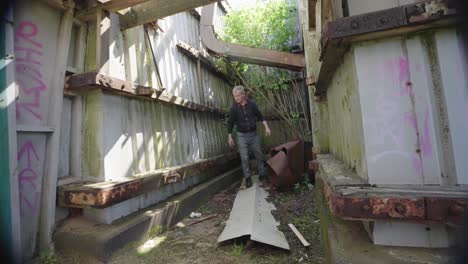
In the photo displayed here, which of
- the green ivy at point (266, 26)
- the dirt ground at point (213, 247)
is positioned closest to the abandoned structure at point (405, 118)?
the dirt ground at point (213, 247)

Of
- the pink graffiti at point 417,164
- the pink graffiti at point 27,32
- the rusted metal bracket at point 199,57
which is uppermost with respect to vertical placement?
the rusted metal bracket at point 199,57

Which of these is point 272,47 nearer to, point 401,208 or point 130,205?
point 130,205

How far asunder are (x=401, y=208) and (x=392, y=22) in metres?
0.93

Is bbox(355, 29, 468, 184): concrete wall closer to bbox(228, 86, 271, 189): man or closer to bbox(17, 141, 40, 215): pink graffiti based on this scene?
bbox(17, 141, 40, 215): pink graffiti

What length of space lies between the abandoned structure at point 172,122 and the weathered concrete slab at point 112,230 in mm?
16

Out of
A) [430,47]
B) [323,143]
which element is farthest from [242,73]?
[430,47]

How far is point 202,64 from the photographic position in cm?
603

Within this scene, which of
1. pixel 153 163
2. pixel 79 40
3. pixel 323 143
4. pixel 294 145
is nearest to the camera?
pixel 79 40

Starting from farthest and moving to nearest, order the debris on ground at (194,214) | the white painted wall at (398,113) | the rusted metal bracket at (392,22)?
the debris on ground at (194,214) → the white painted wall at (398,113) → the rusted metal bracket at (392,22)

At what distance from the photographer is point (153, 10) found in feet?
10.2

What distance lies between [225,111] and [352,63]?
17.4ft

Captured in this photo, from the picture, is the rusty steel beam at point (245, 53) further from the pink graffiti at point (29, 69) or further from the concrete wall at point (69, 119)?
the pink graffiti at point (29, 69)

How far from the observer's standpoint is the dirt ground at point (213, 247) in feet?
7.43

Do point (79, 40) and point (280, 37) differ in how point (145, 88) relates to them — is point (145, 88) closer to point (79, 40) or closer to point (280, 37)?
point (79, 40)
